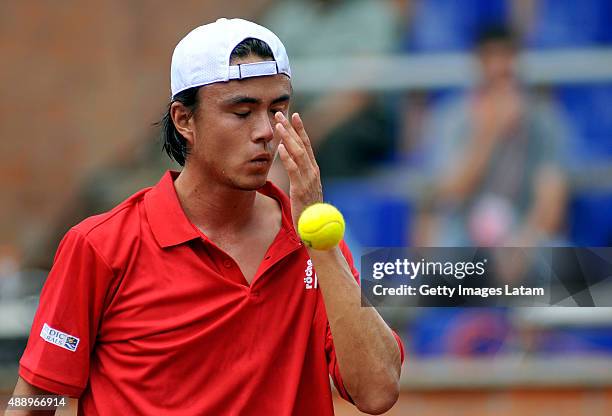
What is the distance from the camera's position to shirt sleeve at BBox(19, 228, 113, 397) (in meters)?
2.91

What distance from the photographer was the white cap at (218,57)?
299 cm

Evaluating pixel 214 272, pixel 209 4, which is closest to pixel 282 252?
pixel 214 272

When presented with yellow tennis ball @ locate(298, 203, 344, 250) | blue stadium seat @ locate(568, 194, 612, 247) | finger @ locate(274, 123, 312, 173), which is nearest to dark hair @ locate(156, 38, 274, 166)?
finger @ locate(274, 123, 312, 173)

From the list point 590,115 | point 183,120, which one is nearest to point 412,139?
point 590,115

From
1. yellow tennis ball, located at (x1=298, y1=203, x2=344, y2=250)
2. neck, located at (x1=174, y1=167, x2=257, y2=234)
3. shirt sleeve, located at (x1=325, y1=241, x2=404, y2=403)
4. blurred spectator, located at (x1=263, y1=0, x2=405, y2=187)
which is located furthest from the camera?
blurred spectator, located at (x1=263, y1=0, x2=405, y2=187)

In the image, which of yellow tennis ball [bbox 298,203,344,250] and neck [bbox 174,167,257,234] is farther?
neck [bbox 174,167,257,234]

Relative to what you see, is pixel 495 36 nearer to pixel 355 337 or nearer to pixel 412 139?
pixel 412 139

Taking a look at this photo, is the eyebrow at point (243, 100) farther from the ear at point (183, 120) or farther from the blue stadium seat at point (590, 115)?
the blue stadium seat at point (590, 115)

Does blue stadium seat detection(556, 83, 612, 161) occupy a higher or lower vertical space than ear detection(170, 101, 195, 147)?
higher

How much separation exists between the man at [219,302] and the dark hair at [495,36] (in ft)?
11.2

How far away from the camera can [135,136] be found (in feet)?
21.8

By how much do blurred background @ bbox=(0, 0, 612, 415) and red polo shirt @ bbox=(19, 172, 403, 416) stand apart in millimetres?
3018

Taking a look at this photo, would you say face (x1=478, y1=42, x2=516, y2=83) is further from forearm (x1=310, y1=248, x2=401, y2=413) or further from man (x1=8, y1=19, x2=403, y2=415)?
forearm (x1=310, y1=248, x2=401, y2=413)

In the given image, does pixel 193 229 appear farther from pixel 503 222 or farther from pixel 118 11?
pixel 118 11
